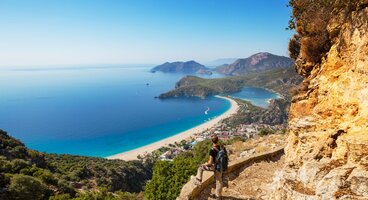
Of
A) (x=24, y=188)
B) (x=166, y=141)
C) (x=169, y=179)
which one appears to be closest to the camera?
(x=169, y=179)

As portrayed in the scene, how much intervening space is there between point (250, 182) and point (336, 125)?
14.2 feet

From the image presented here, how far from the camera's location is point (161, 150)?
72.1 m

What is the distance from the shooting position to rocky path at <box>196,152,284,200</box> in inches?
312

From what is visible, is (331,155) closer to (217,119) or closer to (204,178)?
(204,178)

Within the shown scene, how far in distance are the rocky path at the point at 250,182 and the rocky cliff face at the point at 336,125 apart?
1867 mm

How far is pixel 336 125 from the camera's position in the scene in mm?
5711

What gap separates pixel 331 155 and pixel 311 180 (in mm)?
706

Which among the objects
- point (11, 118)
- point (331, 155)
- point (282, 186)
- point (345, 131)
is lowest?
point (11, 118)

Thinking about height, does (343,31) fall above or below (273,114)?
above

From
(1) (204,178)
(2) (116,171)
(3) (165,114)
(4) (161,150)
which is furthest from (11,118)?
(1) (204,178)

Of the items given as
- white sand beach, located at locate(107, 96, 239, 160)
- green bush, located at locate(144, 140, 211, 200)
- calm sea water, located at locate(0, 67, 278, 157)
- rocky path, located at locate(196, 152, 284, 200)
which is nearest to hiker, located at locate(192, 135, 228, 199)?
rocky path, located at locate(196, 152, 284, 200)

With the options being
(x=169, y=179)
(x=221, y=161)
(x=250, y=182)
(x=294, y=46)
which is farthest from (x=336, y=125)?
(x=169, y=179)

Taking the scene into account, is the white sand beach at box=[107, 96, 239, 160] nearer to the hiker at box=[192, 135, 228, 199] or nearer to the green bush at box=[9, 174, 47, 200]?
the green bush at box=[9, 174, 47, 200]

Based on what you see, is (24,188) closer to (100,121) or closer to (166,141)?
(166,141)
